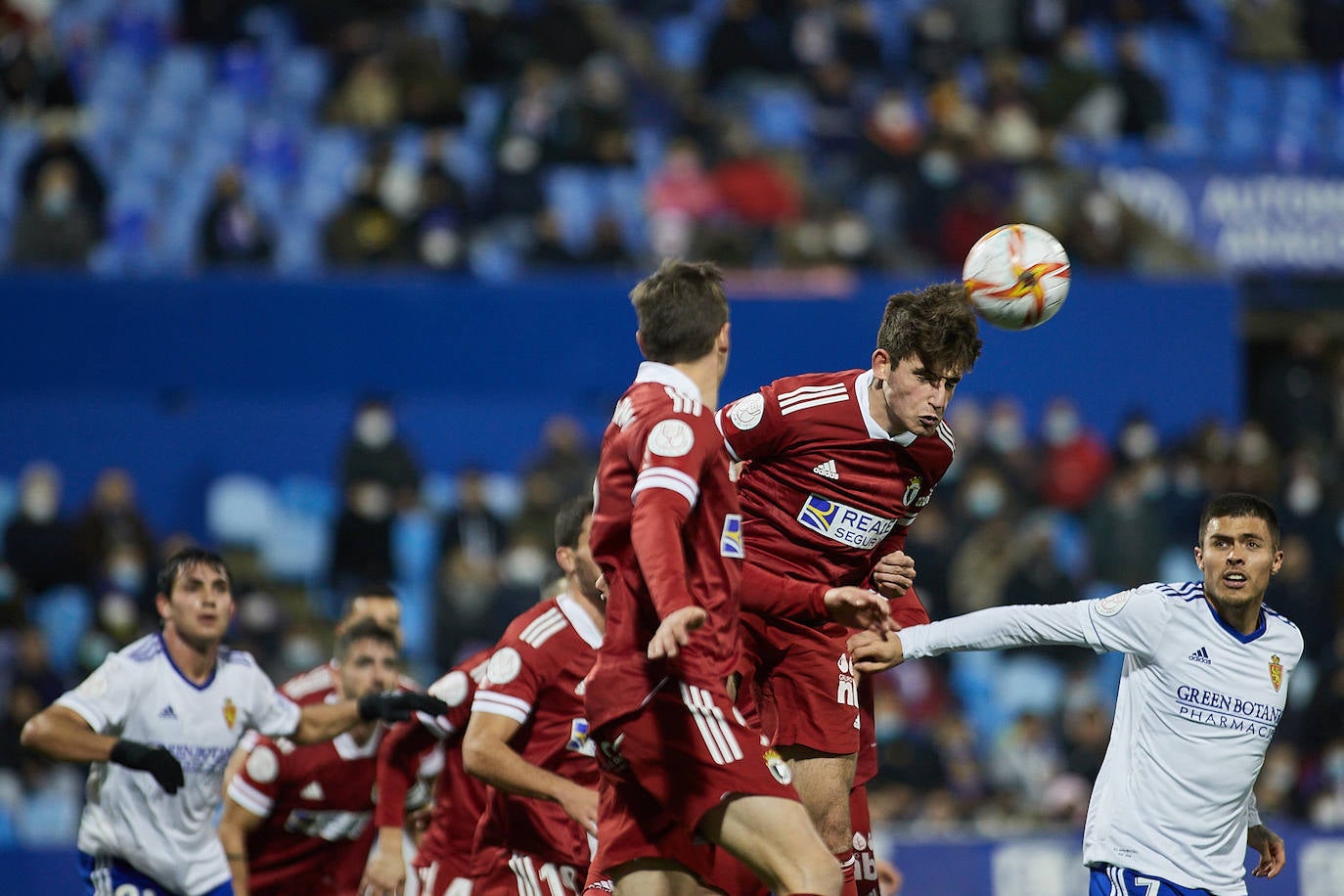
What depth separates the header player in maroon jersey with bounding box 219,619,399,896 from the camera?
779cm

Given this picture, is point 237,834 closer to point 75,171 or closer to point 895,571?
point 895,571

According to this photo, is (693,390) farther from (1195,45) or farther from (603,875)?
(1195,45)

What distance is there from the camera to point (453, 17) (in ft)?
56.5

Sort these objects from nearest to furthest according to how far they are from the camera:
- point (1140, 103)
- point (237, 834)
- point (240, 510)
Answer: point (237, 834) → point (240, 510) → point (1140, 103)

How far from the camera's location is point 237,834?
7.76m

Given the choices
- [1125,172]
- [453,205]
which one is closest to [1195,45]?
[1125,172]

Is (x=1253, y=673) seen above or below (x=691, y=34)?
below

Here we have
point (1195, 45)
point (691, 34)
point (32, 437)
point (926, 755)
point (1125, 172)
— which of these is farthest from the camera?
point (1195, 45)

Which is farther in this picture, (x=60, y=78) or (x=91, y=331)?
(x=60, y=78)

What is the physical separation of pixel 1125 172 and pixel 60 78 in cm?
1004

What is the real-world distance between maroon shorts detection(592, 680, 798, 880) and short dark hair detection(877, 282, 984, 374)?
1.54 metres

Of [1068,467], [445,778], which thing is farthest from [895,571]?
[1068,467]

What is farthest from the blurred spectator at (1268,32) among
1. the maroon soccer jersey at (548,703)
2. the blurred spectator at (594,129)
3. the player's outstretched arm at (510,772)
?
the player's outstretched arm at (510,772)

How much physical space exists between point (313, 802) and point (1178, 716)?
3918 mm
